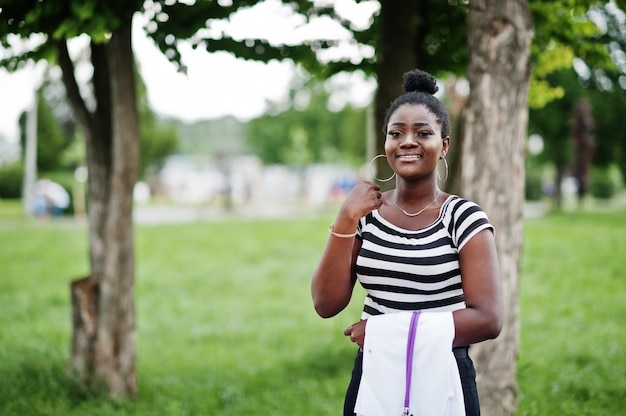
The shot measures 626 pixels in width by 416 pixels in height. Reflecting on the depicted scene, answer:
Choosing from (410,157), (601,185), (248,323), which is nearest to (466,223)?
(410,157)

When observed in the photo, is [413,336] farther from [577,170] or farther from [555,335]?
[577,170]

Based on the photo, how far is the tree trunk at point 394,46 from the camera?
20.2 ft

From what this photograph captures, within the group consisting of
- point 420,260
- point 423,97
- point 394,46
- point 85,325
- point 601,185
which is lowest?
point 85,325

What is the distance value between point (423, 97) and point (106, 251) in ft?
15.1

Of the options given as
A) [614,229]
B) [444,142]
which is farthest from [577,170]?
[444,142]

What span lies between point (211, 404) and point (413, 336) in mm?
4569

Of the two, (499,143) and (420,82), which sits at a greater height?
(420,82)

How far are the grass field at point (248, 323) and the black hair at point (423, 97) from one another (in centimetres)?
317

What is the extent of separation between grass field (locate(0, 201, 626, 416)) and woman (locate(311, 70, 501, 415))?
2.96 meters

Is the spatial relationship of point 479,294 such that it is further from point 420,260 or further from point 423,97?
point 423,97

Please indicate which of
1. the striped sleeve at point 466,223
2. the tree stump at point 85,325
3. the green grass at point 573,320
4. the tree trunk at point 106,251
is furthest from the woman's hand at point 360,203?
the tree stump at point 85,325

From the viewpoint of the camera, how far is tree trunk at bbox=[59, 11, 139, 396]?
624cm

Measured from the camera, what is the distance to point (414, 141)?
2.46m

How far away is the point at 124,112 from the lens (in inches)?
237
